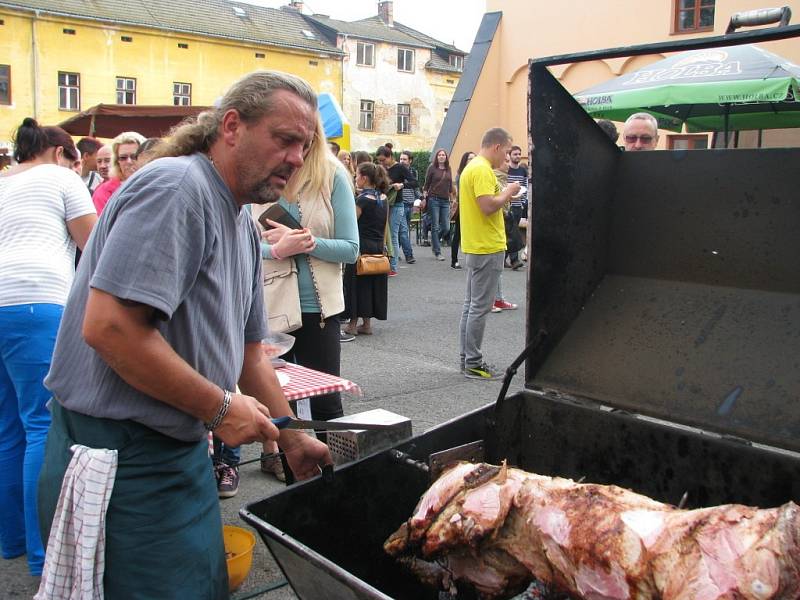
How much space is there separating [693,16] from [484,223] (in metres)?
13.0

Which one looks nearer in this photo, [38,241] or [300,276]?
[38,241]

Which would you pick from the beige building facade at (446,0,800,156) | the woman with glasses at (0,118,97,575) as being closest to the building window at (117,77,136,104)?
the beige building facade at (446,0,800,156)

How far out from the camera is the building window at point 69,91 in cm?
3188

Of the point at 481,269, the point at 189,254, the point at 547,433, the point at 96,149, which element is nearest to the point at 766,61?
the point at 481,269

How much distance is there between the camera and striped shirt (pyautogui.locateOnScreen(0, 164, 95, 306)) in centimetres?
304

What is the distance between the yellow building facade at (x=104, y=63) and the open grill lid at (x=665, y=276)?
105 feet

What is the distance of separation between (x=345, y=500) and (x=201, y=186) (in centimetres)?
99

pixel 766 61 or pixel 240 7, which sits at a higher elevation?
pixel 240 7

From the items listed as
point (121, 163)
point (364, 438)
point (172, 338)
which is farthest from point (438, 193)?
point (172, 338)

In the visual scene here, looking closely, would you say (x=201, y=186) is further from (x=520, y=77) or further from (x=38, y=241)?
(x=520, y=77)

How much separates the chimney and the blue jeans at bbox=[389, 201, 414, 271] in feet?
127

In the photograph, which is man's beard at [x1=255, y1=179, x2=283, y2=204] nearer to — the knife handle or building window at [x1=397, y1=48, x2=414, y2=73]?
the knife handle

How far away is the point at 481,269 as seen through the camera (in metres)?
6.12

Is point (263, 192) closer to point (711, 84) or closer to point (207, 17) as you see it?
point (711, 84)
